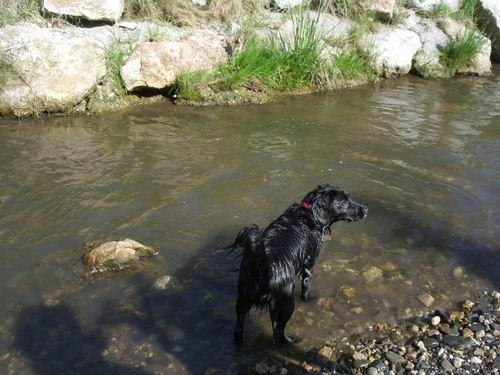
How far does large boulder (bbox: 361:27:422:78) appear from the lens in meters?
11.9

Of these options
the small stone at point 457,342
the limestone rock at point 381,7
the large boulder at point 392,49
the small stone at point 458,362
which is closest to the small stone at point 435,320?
the small stone at point 457,342

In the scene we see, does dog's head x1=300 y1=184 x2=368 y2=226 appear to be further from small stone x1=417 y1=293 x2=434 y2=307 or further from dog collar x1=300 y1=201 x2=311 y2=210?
small stone x1=417 y1=293 x2=434 y2=307

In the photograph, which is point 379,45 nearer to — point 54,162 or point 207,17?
point 207,17

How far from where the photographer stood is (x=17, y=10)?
9406 mm

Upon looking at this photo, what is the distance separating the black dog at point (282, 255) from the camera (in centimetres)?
354

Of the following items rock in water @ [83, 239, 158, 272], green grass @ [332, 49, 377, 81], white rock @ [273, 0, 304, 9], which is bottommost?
rock in water @ [83, 239, 158, 272]

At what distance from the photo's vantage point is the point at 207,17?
11102 mm

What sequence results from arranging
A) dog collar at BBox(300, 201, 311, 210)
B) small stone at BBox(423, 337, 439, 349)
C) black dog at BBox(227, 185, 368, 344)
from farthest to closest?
1. dog collar at BBox(300, 201, 311, 210)
2. small stone at BBox(423, 337, 439, 349)
3. black dog at BBox(227, 185, 368, 344)

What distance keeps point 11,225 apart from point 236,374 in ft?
10.3

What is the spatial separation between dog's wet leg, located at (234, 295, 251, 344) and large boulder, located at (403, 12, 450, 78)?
10278 mm

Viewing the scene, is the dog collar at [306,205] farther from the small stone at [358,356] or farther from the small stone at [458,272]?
the small stone at [458,272]

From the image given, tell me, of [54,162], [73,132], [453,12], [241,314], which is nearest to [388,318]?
[241,314]

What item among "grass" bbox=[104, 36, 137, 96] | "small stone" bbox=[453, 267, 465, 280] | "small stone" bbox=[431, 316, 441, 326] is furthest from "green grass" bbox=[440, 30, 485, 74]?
"small stone" bbox=[431, 316, 441, 326]

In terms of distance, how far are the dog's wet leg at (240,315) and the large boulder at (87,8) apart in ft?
25.9
